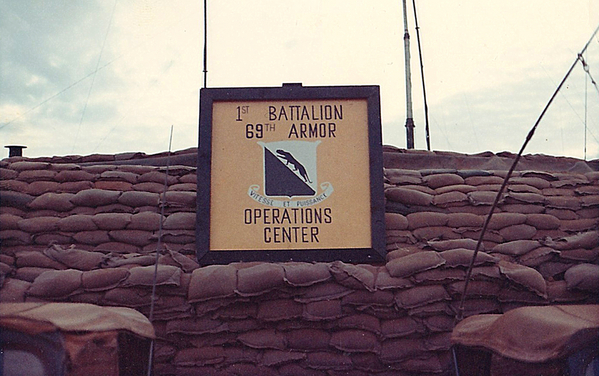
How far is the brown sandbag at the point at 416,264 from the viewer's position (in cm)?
267

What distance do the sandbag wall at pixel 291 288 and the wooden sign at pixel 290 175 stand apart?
198mm

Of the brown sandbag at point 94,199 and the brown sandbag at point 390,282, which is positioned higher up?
the brown sandbag at point 94,199

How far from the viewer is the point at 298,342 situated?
104 inches

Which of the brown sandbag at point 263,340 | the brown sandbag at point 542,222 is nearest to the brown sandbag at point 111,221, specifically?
the brown sandbag at point 263,340

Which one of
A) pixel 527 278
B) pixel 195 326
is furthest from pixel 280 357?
pixel 527 278

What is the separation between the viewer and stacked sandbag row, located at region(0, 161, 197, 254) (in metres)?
2.97

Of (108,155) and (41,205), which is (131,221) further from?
(108,155)

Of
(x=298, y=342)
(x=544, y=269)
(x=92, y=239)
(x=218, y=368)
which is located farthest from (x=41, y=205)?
(x=544, y=269)

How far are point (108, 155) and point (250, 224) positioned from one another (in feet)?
4.51

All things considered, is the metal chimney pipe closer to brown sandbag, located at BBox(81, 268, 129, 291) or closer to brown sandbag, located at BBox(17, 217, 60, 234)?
brown sandbag, located at BBox(17, 217, 60, 234)

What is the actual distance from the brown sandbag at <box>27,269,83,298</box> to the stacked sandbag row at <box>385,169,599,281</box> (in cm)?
171

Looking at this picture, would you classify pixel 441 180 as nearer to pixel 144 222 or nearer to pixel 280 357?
pixel 280 357

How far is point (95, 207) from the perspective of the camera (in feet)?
10.2

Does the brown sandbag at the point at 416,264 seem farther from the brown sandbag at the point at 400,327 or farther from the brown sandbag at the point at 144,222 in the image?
the brown sandbag at the point at 144,222
